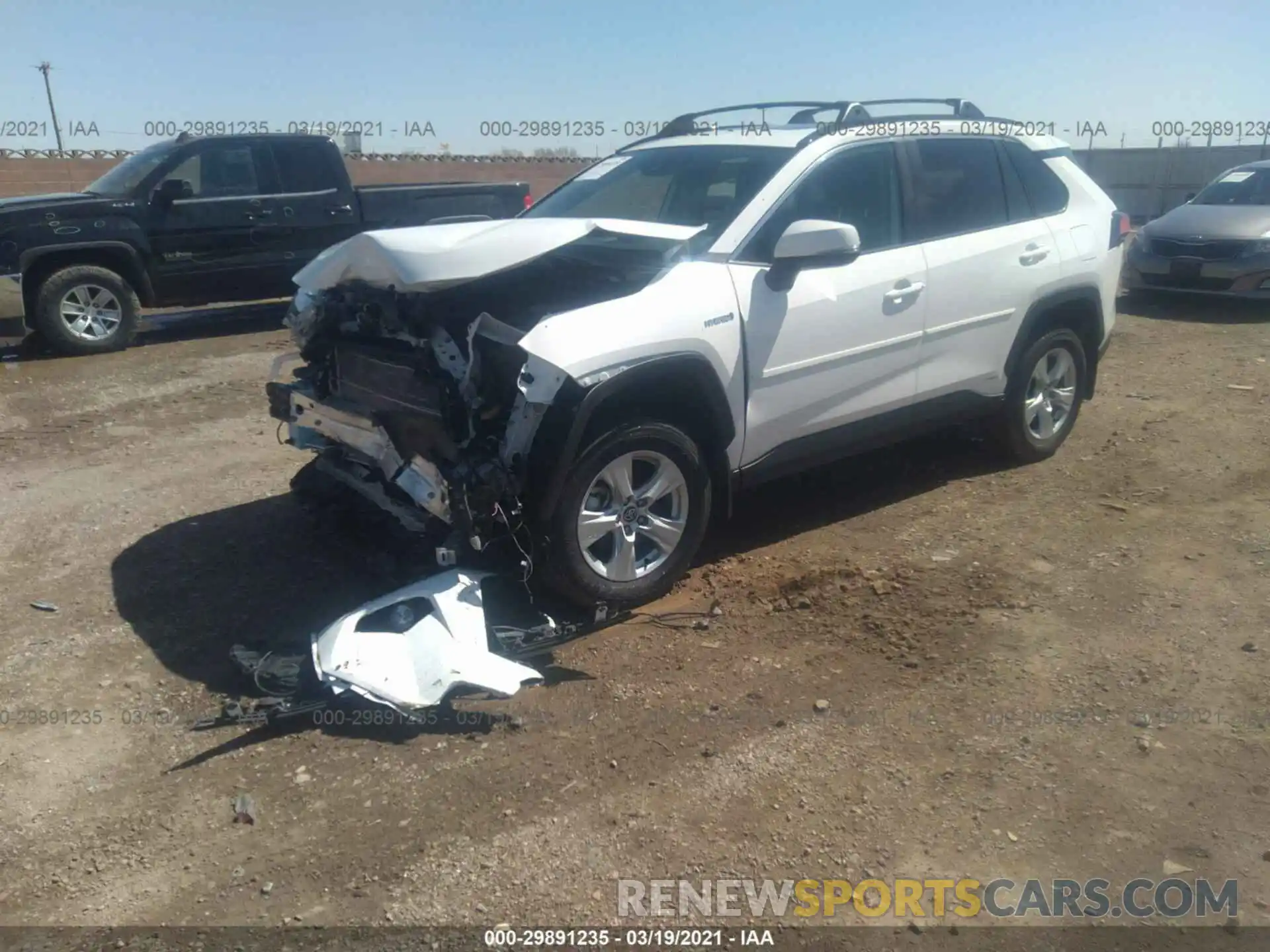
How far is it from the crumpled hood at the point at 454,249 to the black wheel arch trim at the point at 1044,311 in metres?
2.29

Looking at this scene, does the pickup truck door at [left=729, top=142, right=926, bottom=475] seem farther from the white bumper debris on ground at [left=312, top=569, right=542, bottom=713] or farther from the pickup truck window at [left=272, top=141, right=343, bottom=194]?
the pickup truck window at [left=272, top=141, right=343, bottom=194]

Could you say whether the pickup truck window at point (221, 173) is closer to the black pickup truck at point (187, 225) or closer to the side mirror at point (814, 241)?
the black pickup truck at point (187, 225)

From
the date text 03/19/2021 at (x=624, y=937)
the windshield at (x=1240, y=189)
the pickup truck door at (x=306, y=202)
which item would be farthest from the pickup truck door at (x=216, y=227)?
the windshield at (x=1240, y=189)

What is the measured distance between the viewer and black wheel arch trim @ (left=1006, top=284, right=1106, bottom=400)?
5641 mm

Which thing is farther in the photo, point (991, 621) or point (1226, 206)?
point (1226, 206)

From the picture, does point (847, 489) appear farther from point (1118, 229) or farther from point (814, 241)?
point (1118, 229)

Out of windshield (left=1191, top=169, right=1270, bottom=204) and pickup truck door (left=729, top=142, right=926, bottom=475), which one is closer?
pickup truck door (left=729, top=142, right=926, bottom=475)

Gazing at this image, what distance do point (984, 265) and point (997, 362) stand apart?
0.56 m

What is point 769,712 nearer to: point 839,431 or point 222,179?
point 839,431

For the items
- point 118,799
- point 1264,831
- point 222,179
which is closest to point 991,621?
point 1264,831

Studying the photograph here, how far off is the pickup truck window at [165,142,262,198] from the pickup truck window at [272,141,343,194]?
0.27 metres

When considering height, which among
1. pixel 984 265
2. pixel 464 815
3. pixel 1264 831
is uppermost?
pixel 984 265

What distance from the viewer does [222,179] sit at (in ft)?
34.4

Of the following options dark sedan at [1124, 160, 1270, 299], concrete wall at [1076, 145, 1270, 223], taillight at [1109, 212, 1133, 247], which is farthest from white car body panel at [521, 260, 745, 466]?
concrete wall at [1076, 145, 1270, 223]
